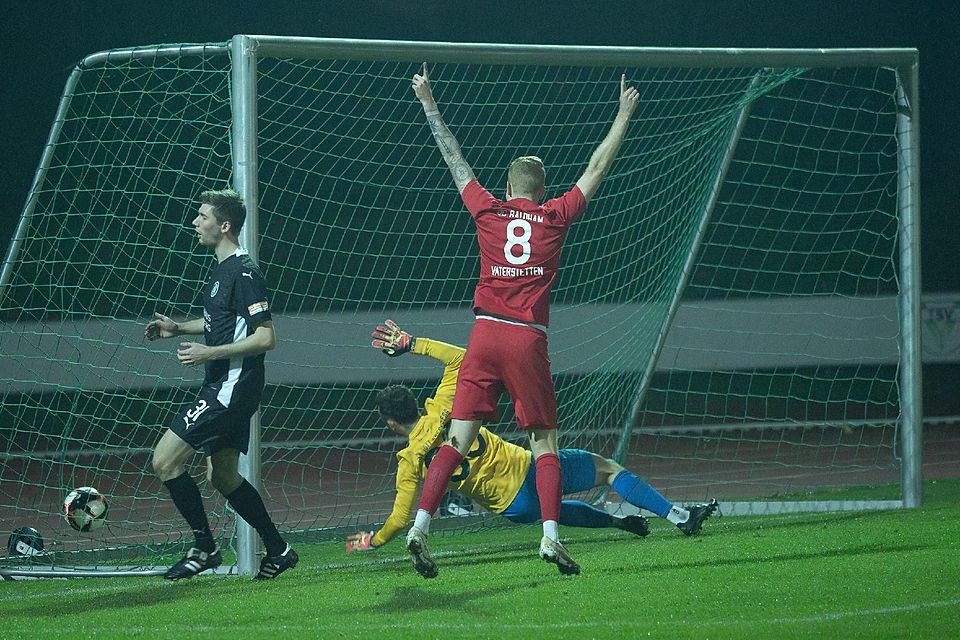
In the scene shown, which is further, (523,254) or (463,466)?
(463,466)

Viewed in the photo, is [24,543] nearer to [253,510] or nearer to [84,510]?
[84,510]

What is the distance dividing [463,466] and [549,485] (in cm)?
90

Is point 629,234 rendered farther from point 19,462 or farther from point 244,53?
point 19,462

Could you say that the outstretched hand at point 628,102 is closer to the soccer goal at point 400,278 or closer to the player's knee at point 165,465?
the soccer goal at point 400,278

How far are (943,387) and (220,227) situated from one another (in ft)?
41.0

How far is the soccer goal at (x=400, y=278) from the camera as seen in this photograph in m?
6.95

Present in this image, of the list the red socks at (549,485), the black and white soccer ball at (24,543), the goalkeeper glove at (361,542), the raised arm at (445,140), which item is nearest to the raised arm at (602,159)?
the raised arm at (445,140)

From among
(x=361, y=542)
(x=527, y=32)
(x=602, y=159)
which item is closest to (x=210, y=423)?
(x=361, y=542)

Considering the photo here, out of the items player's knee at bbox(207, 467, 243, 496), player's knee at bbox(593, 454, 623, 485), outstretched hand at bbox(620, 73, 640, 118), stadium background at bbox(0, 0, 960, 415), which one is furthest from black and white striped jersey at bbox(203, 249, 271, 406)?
stadium background at bbox(0, 0, 960, 415)

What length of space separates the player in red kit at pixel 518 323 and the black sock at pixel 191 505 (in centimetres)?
105

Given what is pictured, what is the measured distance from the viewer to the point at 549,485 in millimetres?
5082

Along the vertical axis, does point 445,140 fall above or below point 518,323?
above

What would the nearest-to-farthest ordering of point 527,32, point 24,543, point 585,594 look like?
point 585,594 → point 24,543 → point 527,32

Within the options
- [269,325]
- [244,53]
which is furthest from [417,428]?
[244,53]
